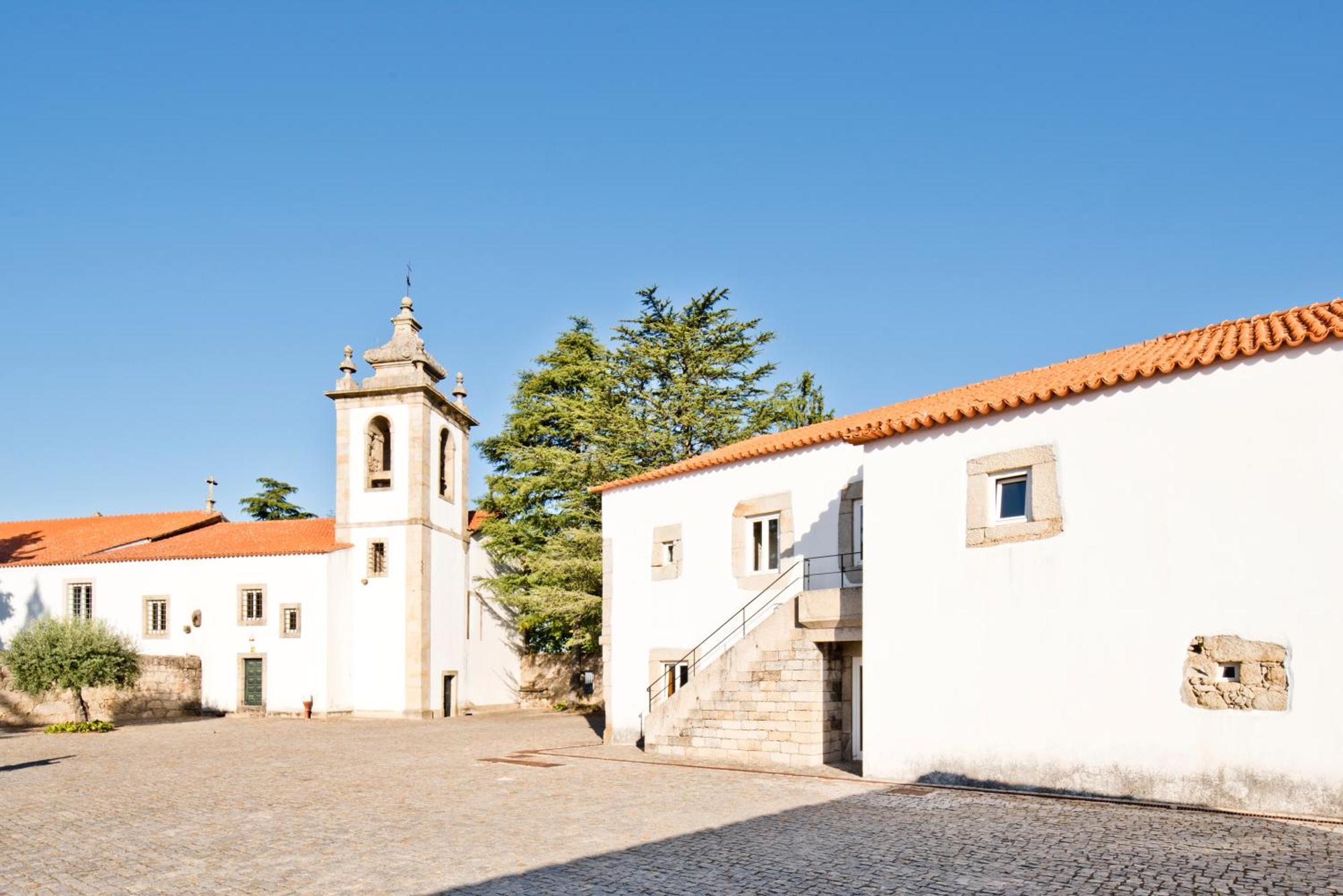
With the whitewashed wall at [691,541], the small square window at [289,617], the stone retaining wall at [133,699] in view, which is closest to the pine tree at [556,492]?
the small square window at [289,617]

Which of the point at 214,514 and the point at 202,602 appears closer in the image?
the point at 202,602

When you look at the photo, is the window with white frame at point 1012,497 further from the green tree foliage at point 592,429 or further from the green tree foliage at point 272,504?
the green tree foliage at point 272,504

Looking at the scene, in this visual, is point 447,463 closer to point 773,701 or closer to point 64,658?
point 64,658

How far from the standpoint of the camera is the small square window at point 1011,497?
43.5 feet

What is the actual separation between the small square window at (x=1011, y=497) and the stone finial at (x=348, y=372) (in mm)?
27762

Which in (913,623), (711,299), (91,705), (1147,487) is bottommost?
(91,705)

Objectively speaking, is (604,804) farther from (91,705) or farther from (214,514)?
(214,514)

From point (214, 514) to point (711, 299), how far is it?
22.8 meters

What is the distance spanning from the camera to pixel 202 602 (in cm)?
3441

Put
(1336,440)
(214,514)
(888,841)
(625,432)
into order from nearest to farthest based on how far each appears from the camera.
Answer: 1. (888,841)
2. (1336,440)
3. (625,432)
4. (214,514)

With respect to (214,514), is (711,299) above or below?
above

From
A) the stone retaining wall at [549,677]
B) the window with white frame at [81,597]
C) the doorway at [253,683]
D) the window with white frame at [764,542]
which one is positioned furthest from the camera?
the stone retaining wall at [549,677]

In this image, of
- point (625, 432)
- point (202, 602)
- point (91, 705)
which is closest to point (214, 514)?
point (202, 602)

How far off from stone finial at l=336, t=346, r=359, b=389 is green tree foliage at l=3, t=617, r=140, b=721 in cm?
1134
